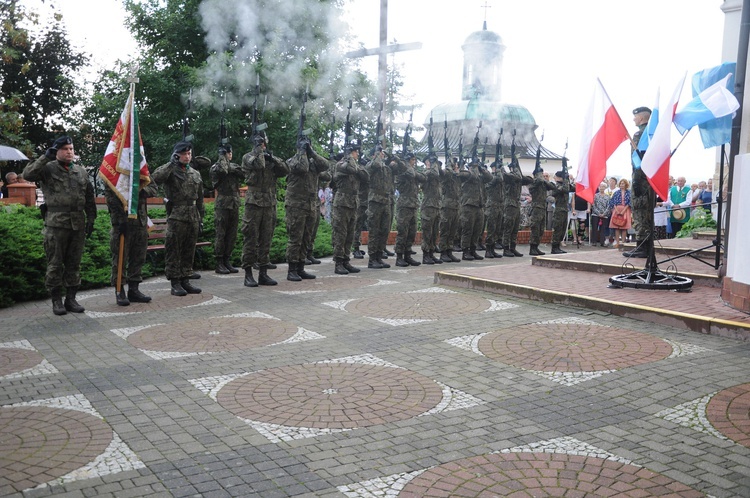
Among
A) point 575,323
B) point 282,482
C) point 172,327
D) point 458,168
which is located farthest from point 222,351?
point 458,168

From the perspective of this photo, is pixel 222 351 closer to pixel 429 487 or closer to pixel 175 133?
pixel 429 487

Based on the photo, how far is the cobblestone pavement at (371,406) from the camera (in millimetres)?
3521

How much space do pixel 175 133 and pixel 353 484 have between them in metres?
18.9

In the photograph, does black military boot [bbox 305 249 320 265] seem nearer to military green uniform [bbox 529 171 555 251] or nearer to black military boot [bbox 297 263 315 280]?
black military boot [bbox 297 263 315 280]

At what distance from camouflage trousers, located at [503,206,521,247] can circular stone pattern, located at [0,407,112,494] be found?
1218 cm

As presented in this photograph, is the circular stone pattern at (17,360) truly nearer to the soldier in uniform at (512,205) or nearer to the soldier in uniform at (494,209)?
the soldier in uniform at (494,209)

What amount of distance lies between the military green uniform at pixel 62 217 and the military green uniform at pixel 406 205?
20.5 ft

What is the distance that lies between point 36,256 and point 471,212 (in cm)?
866

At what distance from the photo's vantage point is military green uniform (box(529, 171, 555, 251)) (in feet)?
50.9

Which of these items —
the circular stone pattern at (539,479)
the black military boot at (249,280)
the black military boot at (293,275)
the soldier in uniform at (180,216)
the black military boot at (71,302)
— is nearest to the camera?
the circular stone pattern at (539,479)

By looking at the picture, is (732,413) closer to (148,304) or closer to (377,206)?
(148,304)

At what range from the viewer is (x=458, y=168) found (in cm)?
1427

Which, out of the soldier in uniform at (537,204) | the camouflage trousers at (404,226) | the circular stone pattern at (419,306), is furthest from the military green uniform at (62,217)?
the soldier in uniform at (537,204)

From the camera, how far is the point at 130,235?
8875 millimetres
